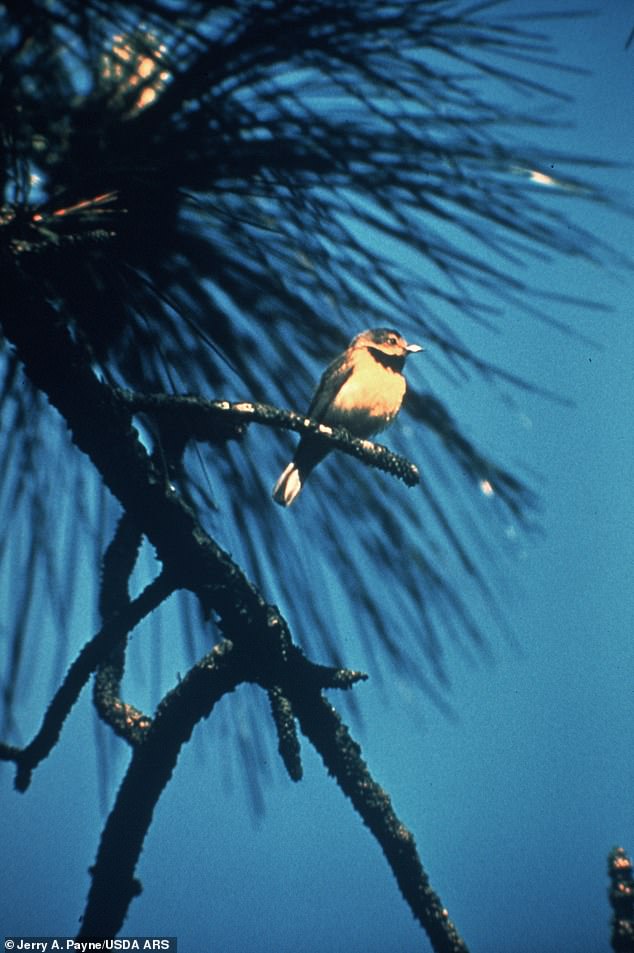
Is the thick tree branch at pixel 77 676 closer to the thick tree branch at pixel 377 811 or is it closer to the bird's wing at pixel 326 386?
the thick tree branch at pixel 377 811

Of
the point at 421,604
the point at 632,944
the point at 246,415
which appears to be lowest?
the point at 632,944

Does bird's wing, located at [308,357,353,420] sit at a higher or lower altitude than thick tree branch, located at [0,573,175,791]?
higher

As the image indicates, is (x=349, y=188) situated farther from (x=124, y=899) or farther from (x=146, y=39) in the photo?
(x=124, y=899)

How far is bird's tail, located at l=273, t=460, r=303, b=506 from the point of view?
1157 mm

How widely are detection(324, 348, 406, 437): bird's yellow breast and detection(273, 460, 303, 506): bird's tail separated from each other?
1.42 metres

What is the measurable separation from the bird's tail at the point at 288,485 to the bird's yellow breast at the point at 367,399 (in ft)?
4.67

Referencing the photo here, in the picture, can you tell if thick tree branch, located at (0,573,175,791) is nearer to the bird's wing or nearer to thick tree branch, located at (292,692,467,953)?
thick tree branch, located at (292,692,467,953)

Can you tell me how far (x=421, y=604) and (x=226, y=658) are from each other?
0.35 meters

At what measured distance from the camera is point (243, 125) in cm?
88

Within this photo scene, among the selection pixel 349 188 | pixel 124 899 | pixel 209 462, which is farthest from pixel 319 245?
pixel 124 899

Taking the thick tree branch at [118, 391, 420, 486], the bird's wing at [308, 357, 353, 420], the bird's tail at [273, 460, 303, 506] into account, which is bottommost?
the thick tree branch at [118, 391, 420, 486]

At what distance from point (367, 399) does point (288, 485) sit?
1.51 meters

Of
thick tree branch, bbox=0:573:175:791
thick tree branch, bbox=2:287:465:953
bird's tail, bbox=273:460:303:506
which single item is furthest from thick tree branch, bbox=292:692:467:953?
bird's tail, bbox=273:460:303:506

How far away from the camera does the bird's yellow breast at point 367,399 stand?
2.66 m
